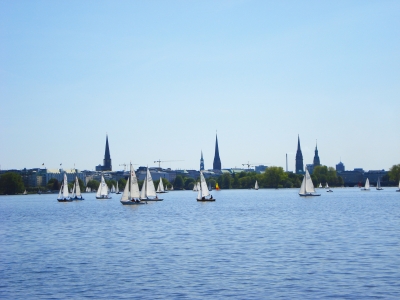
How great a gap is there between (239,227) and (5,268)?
26118 millimetres

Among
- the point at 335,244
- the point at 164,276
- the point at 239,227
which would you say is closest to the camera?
the point at 164,276

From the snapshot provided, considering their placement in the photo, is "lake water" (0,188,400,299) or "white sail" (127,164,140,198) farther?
"white sail" (127,164,140,198)

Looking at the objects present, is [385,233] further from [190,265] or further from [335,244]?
[190,265]

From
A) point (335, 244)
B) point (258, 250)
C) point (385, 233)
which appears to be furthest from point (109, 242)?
point (385, 233)

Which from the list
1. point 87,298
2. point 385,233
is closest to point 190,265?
point 87,298

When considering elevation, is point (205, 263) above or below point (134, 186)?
below

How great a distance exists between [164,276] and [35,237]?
23.9m

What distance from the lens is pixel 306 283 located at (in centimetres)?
2928

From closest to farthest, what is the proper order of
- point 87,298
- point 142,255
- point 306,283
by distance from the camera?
point 87,298
point 306,283
point 142,255

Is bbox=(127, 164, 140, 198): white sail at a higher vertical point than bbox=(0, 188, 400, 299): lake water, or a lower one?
higher

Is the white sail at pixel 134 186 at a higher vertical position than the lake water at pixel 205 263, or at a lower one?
higher

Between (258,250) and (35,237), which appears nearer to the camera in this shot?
(258,250)

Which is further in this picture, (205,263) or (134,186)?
(134,186)

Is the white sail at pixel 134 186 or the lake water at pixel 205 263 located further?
the white sail at pixel 134 186
